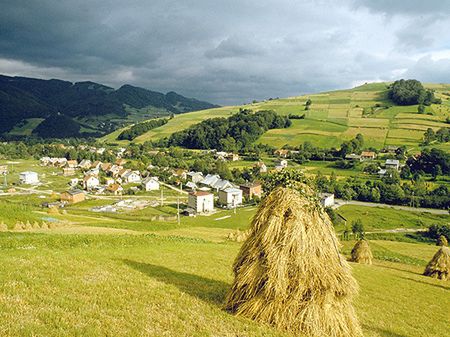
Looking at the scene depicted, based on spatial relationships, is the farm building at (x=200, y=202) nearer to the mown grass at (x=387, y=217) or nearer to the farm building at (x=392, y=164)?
the mown grass at (x=387, y=217)

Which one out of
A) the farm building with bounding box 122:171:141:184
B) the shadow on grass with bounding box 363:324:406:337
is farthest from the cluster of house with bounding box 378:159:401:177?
the shadow on grass with bounding box 363:324:406:337

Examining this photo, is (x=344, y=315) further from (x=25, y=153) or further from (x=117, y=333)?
(x=25, y=153)

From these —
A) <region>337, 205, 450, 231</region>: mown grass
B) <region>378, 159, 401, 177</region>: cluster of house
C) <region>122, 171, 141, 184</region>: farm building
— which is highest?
<region>378, 159, 401, 177</region>: cluster of house

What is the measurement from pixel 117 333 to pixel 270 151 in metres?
155

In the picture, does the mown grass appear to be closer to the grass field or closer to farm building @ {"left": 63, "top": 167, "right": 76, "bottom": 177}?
the grass field

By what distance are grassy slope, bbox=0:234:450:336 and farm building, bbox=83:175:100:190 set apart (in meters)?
111

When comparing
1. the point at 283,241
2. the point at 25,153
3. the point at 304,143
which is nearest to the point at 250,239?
the point at 283,241

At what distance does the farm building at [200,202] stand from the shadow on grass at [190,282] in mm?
79233

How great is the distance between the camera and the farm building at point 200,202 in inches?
3757

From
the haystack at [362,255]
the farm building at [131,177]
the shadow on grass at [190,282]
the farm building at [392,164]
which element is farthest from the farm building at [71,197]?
the farm building at [392,164]

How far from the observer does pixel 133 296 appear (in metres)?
10.7

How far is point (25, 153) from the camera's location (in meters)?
196

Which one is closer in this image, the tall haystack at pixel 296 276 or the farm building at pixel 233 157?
the tall haystack at pixel 296 276

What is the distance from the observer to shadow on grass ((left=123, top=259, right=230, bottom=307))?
39.7 ft
